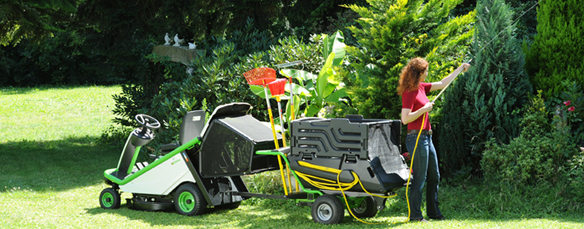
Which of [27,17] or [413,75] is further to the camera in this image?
[27,17]

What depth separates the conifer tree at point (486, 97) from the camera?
6.42 meters

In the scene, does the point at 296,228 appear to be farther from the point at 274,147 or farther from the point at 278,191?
the point at 278,191

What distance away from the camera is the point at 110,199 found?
21.7 feet

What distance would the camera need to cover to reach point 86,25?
11.9 metres

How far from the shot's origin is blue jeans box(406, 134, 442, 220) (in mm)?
5156

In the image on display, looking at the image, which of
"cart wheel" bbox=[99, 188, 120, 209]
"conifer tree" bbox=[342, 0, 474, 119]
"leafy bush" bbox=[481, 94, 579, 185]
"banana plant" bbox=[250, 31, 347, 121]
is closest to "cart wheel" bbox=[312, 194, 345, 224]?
"conifer tree" bbox=[342, 0, 474, 119]

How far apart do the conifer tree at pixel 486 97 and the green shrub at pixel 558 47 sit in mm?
215

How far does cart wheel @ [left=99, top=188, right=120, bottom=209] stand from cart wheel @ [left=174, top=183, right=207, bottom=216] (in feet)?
2.75

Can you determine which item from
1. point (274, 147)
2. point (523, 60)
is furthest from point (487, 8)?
point (274, 147)

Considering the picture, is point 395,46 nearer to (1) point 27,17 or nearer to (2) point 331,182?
(2) point 331,182

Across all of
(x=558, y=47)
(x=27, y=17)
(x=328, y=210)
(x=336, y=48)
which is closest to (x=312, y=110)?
(x=336, y=48)

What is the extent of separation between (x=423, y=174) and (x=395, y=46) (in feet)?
6.53

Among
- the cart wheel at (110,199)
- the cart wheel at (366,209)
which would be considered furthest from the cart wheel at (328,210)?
the cart wheel at (110,199)

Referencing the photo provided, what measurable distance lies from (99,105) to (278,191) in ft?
52.2
